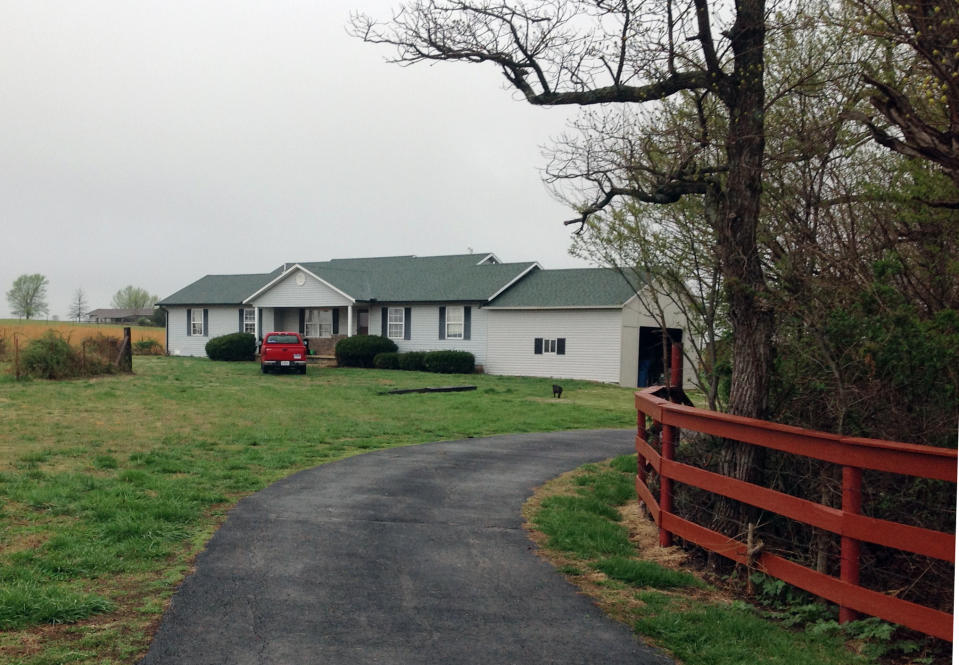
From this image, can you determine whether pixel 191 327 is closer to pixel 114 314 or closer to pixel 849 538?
pixel 849 538

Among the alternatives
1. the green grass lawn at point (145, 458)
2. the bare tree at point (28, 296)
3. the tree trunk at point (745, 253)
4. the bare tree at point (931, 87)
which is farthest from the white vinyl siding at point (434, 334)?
the bare tree at point (28, 296)

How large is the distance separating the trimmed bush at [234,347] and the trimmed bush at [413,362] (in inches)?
372

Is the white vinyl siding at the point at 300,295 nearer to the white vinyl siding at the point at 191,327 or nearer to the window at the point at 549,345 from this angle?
the white vinyl siding at the point at 191,327

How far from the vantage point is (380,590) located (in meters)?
6.44

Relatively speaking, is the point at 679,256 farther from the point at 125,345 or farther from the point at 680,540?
the point at 125,345

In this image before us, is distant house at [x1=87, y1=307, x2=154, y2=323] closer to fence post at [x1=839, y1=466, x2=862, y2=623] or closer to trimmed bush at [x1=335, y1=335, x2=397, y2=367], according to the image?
trimmed bush at [x1=335, y1=335, x2=397, y2=367]

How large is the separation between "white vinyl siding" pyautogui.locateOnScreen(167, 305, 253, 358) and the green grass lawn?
1770 cm

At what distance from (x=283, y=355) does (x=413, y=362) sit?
6899mm

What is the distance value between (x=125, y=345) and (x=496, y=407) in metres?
16.1

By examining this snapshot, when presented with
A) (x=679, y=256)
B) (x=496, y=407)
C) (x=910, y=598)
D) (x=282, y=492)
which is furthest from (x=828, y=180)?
(x=496, y=407)

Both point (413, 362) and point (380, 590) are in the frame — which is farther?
point (413, 362)

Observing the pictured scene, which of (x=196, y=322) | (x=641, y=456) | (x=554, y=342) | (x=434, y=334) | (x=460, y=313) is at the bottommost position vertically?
(x=641, y=456)

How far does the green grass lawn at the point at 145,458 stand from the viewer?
5.79 metres

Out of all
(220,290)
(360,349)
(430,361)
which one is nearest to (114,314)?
A: (220,290)
